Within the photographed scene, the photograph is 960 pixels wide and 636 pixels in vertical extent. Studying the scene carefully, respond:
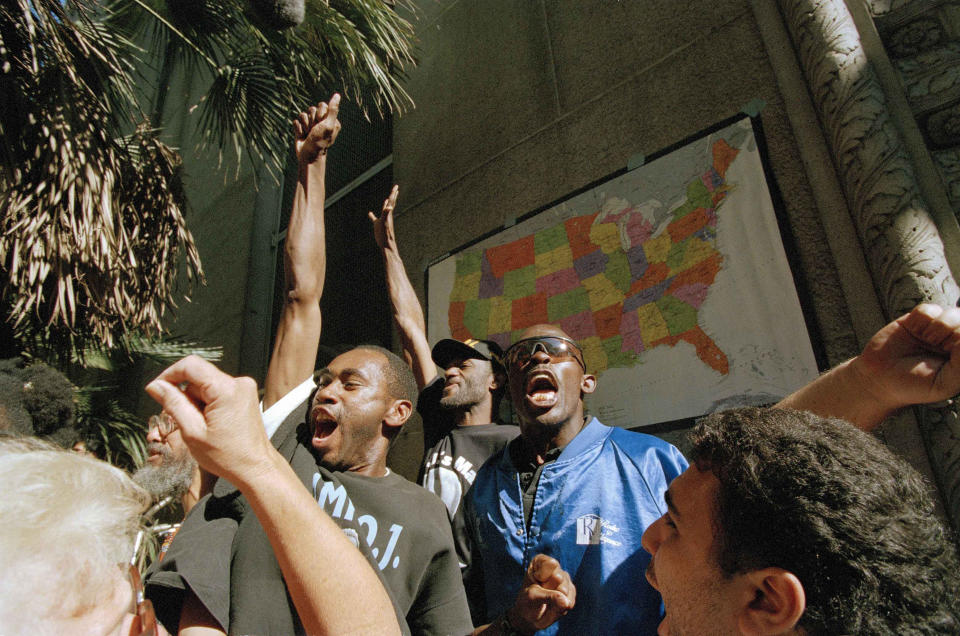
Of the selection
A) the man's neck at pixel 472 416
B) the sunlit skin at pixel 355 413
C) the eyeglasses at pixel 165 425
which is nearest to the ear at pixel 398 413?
the sunlit skin at pixel 355 413

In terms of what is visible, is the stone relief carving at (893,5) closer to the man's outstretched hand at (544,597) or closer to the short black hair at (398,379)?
the short black hair at (398,379)

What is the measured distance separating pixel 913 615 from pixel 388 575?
3.54ft

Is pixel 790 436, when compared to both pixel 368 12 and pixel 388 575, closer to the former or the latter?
pixel 388 575

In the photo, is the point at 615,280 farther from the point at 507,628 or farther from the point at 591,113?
the point at 507,628

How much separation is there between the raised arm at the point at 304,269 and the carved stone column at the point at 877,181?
2266mm

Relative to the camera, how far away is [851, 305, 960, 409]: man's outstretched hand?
46.5 inches

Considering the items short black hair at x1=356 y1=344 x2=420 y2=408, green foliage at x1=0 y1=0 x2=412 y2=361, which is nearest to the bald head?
short black hair at x1=356 y1=344 x2=420 y2=408

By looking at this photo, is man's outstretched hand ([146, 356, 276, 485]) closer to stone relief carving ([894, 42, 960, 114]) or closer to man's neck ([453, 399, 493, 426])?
man's neck ([453, 399, 493, 426])

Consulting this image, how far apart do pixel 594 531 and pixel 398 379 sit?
0.87 meters

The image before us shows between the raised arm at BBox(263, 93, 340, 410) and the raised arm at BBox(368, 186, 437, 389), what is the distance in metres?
0.86

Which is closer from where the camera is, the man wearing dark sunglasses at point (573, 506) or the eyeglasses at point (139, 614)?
the eyeglasses at point (139, 614)

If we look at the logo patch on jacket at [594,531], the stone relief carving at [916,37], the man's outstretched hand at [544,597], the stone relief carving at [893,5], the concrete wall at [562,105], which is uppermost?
the concrete wall at [562,105]

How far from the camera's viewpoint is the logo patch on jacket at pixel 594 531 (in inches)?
66.9

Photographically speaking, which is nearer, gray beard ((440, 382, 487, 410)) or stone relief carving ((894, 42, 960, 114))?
stone relief carving ((894, 42, 960, 114))
